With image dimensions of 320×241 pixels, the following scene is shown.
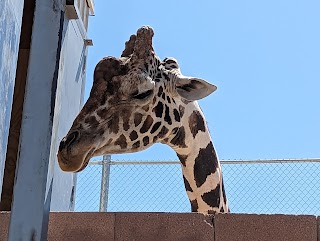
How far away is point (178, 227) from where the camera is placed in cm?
231

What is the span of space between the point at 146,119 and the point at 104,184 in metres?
2.07

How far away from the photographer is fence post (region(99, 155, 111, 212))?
18.5 ft

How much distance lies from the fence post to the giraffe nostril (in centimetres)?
253

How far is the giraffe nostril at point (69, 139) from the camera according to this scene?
3.03m

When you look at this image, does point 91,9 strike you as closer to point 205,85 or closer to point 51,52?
point 205,85

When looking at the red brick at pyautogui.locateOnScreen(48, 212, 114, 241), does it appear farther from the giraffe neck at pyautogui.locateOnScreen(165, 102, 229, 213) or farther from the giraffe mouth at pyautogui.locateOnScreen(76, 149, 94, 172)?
the giraffe neck at pyautogui.locateOnScreen(165, 102, 229, 213)

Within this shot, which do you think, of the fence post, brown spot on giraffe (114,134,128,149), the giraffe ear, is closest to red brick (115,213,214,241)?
brown spot on giraffe (114,134,128,149)

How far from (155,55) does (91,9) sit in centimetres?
150

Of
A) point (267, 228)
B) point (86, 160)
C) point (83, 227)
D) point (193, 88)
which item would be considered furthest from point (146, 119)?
point (267, 228)

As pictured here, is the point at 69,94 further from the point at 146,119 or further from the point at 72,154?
the point at 72,154

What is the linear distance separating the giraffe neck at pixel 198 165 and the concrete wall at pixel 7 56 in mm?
1404

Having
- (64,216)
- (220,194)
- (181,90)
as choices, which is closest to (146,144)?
(181,90)

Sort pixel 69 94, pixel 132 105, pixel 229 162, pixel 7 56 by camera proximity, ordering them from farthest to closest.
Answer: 1. pixel 229 162
2. pixel 69 94
3. pixel 132 105
4. pixel 7 56

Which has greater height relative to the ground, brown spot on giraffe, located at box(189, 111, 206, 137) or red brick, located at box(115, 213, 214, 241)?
brown spot on giraffe, located at box(189, 111, 206, 137)
